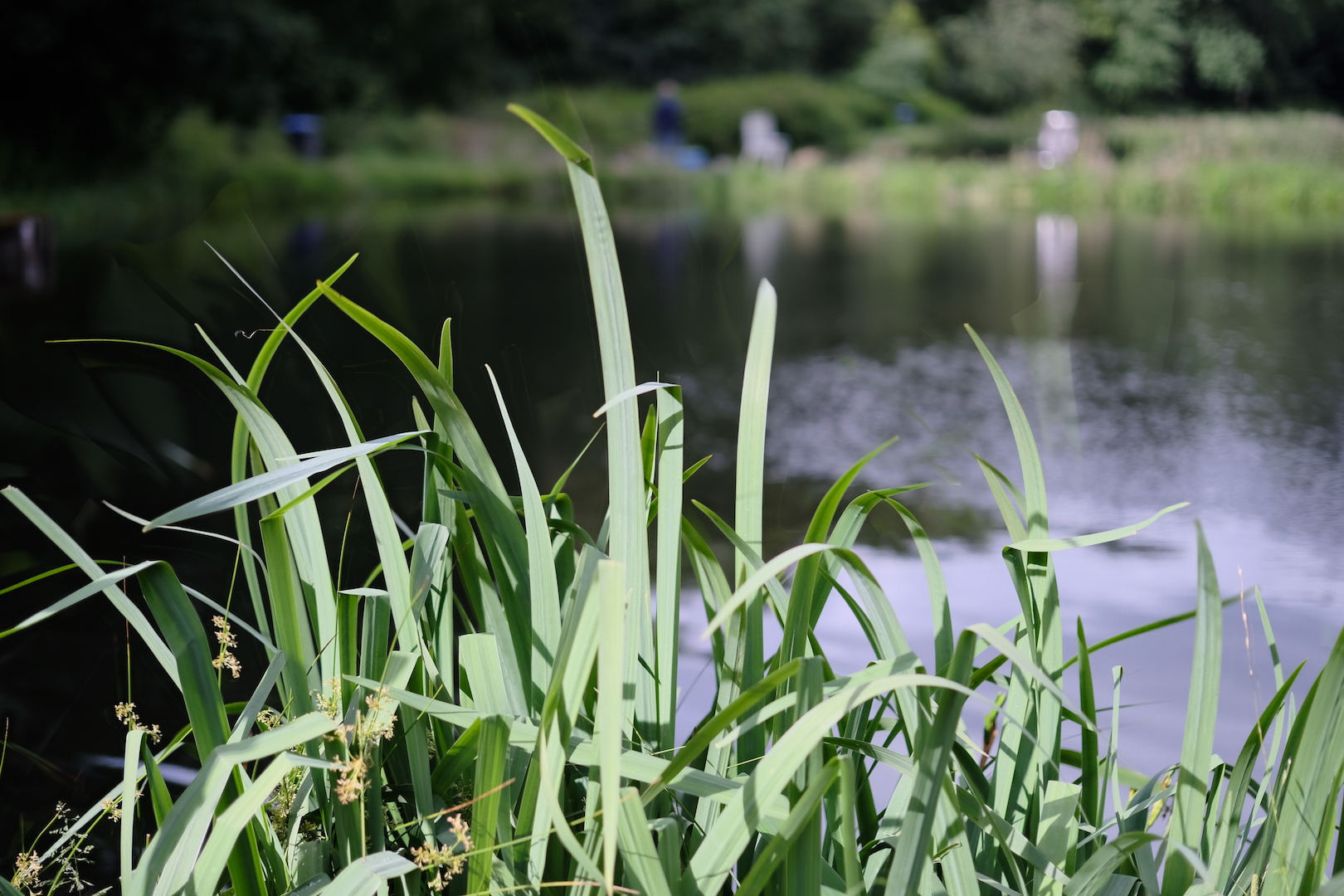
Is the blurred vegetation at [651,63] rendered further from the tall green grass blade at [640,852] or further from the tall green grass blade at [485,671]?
the tall green grass blade at [640,852]

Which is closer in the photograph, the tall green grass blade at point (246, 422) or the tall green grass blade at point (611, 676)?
the tall green grass blade at point (611, 676)

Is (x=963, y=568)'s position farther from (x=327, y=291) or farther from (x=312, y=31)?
(x=312, y=31)

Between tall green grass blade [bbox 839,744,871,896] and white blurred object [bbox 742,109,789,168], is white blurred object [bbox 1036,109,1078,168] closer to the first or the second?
white blurred object [bbox 742,109,789,168]

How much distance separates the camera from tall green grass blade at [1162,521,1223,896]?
1.57ft

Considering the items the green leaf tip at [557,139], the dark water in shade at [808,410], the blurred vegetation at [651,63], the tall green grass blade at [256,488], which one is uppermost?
the blurred vegetation at [651,63]

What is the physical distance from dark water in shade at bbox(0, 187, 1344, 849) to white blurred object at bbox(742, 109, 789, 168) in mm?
8713

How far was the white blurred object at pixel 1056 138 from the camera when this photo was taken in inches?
513

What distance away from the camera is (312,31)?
418 inches

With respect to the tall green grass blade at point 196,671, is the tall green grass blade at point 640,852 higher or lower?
lower

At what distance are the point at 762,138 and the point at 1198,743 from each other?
1567 centimetres

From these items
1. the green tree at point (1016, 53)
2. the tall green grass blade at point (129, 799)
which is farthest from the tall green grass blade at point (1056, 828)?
the green tree at point (1016, 53)

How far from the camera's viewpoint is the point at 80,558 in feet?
1.60

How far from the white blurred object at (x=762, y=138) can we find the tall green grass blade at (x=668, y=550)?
14.0 metres

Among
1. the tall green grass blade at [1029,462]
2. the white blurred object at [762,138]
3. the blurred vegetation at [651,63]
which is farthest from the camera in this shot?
the white blurred object at [762,138]
